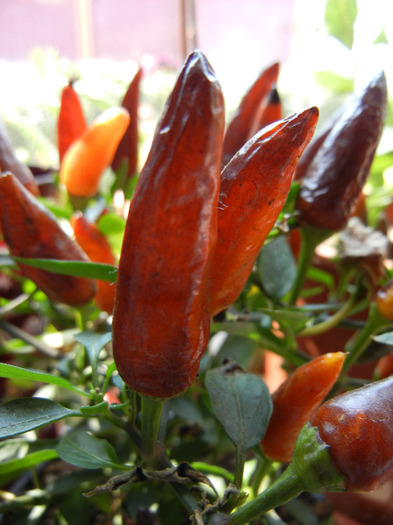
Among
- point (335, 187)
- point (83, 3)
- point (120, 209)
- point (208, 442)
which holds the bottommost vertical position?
point (208, 442)

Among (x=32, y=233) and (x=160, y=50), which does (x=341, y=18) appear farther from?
(x=160, y=50)

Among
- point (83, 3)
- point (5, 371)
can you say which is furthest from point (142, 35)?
point (5, 371)

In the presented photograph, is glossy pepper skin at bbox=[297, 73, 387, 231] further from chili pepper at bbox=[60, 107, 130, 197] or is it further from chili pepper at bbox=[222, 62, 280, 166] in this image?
chili pepper at bbox=[60, 107, 130, 197]

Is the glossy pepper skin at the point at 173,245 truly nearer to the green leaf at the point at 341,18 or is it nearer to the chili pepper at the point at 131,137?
the chili pepper at the point at 131,137

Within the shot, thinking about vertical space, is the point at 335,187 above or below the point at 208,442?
above

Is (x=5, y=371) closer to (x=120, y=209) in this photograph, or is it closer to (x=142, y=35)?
(x=120, y=209)

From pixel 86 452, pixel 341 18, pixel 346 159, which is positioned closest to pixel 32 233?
pixel 86 452

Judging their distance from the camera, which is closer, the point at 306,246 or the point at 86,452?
the point at 86,452
